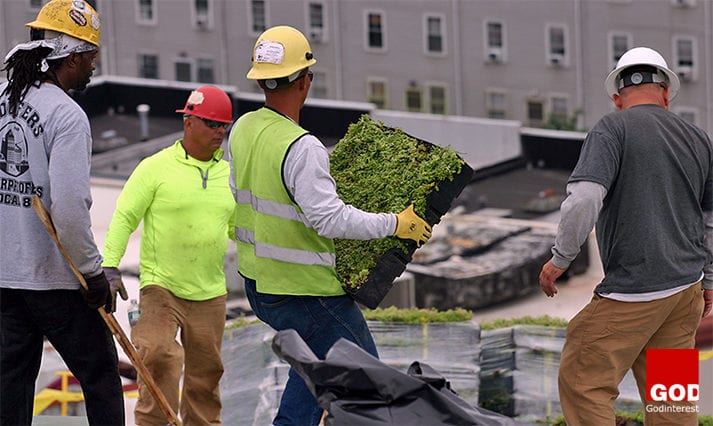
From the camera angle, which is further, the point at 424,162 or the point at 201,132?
the point at 201,132

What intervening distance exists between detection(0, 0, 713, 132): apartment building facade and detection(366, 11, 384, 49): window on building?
0.14ft

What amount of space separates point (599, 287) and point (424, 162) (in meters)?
0.92

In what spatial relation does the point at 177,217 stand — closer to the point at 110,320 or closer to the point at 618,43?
the point at 110,320

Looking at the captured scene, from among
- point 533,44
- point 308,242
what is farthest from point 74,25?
point 533,44

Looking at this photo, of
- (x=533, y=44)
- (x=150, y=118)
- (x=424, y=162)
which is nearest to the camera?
(x=424, y=162)

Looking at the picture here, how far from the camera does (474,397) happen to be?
29.7ft

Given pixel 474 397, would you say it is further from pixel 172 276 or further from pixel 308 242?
pixel 308 242

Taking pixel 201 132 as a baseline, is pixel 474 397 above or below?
below

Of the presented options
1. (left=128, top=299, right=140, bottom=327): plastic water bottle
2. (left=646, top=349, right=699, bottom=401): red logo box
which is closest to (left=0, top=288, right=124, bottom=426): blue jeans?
(left=128, top=299, right=140, bottom=327): plastic water bottle

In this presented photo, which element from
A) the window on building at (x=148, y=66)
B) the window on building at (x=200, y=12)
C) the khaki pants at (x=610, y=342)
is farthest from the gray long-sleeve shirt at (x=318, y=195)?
the window on building at (x=148, y=66)

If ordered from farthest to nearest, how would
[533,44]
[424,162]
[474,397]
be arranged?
[533,44]
[474,397]
[424,162]

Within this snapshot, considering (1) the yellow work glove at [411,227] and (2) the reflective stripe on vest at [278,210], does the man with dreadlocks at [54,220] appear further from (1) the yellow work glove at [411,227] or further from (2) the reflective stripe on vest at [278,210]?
(1) the yellow work glove at [411,227]

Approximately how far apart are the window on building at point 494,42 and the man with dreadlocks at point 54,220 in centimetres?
6297

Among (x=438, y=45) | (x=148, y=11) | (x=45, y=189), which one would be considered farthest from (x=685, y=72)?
(x=45, y=189)
